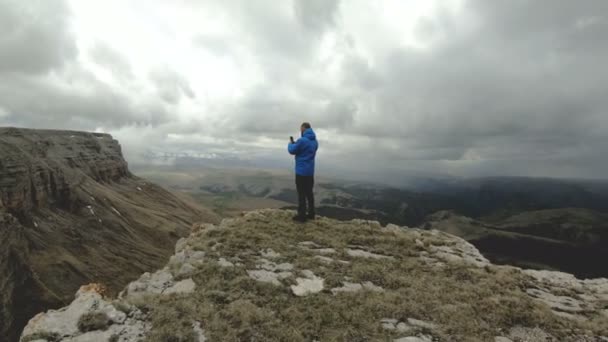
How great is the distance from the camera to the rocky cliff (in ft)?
26.7

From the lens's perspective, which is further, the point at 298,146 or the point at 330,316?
the point at 298,146

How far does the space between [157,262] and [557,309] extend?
510ft

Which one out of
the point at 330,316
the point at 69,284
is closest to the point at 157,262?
the point at 69,284

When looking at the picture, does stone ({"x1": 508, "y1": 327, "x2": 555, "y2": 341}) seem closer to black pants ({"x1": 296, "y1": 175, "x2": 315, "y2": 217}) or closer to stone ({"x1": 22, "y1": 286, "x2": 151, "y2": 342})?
stone ({"x1": 22, "y1": 286, "x2": 151, "y2": 342})

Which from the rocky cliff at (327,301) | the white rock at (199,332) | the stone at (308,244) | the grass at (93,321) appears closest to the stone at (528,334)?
the rocky cliff at (327,301)

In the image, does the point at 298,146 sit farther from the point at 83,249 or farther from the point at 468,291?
the point at 83,249

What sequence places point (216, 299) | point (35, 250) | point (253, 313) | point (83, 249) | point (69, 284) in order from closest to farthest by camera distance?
1. point (253, 313)
2. point (216, 299)
3. point (69, 284)
4. point (35, 250)
5. point (83, 249)

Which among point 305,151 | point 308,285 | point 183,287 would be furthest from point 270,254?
point 305,151

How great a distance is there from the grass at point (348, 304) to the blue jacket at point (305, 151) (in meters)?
5.79

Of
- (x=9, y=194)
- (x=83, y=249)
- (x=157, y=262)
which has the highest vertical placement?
(x=9, y=194)

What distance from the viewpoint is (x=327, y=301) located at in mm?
9922

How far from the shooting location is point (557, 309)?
34.7 ft

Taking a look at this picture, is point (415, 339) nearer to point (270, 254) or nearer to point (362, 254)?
point (362, 254)

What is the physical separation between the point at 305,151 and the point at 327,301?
10.6 metres
